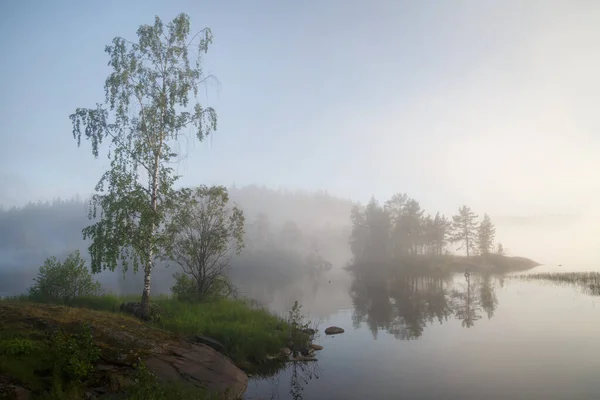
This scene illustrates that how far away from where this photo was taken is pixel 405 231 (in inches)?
3632

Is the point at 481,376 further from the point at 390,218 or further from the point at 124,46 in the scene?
the point at 390,218

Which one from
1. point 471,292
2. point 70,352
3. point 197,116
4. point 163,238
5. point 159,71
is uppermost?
point 159,71

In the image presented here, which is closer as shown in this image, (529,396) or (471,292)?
(529,396)

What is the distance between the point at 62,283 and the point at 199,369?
12.0m

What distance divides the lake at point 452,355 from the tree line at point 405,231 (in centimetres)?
5828

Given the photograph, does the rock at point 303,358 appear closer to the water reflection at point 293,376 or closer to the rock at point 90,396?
the water reflection at point 293,376

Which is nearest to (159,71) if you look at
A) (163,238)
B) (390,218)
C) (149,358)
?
(163,238)

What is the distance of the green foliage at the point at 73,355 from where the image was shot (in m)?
9.80

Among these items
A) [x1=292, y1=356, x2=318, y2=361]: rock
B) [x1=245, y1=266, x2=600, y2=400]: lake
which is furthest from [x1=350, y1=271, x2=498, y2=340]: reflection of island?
[x1=292, y1=356, x2=318, y2=361]: rock

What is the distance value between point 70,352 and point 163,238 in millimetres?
8982

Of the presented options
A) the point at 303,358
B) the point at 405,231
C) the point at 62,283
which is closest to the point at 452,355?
the point at 303,358

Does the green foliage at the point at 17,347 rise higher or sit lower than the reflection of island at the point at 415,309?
higher

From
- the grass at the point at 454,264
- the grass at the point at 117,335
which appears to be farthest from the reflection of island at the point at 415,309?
the grass at the point at 454,264

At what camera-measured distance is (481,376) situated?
1550 centimetres
